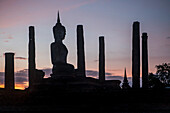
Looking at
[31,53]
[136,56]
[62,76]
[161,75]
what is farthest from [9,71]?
[161,75]

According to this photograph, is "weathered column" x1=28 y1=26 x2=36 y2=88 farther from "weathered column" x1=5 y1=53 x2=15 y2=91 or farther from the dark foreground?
the dark foreground

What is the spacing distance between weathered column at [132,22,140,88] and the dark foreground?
5.20 meters

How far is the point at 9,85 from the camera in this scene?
22.7 m

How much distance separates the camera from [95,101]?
17.2 m

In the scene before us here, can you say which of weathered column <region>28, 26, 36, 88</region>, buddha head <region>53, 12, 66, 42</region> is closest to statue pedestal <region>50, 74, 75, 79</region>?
weathered column <region>28, 26, 36, 88</region>

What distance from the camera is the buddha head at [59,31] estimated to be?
2554 centimetres

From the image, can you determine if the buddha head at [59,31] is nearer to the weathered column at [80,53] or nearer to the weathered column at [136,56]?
the weathered column at [80,53]

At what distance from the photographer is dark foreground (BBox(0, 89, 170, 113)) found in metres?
16.9

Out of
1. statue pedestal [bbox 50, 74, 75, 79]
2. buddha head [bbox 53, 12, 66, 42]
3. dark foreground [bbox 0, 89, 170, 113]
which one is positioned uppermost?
buddha head [bbox 53, 12, 66, 42]

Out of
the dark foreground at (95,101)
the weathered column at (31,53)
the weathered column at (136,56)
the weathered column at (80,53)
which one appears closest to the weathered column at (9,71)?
the weathered column at (31,53)

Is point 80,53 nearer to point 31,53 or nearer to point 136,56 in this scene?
point 31,53

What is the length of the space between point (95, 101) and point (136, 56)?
6.73 m

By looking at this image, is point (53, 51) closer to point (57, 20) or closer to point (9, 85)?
point (57, 20)

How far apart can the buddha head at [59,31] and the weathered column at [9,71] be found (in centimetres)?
409
